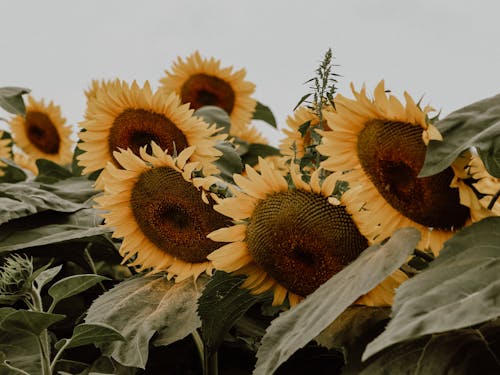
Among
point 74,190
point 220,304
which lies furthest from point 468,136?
point 74,190

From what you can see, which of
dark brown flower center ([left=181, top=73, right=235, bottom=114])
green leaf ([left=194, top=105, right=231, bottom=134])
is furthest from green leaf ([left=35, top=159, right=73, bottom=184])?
dark brown flower center ([left=181, top=73, right=235, bottom=114])

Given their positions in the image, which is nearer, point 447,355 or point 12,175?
point 447,355

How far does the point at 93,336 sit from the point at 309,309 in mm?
384

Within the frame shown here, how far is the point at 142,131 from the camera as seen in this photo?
1.85 m

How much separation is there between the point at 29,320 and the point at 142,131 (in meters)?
0.82

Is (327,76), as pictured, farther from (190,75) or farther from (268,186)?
(190,75)

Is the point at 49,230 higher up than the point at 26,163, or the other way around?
the point at 49,230

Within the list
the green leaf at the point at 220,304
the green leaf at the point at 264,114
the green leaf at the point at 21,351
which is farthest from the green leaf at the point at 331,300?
the green leaf at the point at 264,114

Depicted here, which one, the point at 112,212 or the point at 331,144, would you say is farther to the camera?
the point at 112,212

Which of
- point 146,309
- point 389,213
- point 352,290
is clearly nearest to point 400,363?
point 352,290

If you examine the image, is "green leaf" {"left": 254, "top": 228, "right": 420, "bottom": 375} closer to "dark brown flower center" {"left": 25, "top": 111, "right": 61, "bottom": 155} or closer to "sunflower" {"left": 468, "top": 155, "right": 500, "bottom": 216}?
"sunflower" {"left": 468, "top": 155, "right": 500, "bottom": 216}

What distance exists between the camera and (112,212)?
1.54 meters

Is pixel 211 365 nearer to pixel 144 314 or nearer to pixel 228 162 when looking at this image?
pixel 144 314

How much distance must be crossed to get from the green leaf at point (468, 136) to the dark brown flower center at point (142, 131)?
0.93 metres
